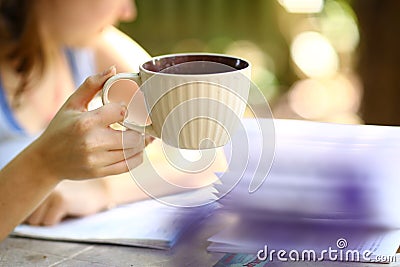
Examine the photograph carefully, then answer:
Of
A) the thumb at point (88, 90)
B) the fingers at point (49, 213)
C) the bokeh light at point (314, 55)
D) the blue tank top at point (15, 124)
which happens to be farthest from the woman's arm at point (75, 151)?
→ the bokeh light at point (314, 55)

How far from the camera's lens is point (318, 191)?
2.00ft

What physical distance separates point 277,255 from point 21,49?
55cm

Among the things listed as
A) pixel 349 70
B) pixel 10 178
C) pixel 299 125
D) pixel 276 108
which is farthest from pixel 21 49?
pixel 349 70

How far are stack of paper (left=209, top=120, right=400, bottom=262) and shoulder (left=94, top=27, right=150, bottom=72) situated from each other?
0.38 meters

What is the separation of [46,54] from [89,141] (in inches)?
19.2

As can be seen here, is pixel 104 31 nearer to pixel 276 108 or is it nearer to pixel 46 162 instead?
pixel 46 162

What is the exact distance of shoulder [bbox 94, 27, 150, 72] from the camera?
38.9 inches

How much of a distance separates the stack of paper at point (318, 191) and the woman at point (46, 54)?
34 centimetres

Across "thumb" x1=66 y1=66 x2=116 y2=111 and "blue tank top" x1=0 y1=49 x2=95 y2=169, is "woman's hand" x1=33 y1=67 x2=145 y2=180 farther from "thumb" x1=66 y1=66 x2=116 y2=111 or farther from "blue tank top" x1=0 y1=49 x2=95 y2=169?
"blue tank top" x1=0 y1=49 x2=95 y2=169

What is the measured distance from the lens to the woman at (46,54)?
3.11ft

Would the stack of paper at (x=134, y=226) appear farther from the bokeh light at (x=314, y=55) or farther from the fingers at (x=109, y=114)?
the bokeh light at (x=314, y=55)

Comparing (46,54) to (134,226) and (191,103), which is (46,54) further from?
(191,103)

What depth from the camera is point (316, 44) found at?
3307mm

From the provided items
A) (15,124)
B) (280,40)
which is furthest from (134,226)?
(280,40)
